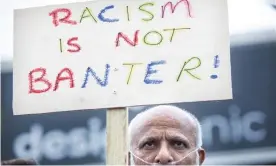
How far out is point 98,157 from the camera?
3.13 metres

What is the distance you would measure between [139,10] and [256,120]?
6.40 ft

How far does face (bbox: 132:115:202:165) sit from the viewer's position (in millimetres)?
1426

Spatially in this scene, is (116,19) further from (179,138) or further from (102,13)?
(179,138)

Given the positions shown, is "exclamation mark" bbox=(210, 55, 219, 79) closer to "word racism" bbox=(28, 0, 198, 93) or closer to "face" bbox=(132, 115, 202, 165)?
"word racism" bbox=(28, 0, 198, 93)

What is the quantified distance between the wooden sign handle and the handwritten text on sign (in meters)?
0.02

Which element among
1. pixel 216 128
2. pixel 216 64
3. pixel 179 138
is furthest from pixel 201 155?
pixel 216 128

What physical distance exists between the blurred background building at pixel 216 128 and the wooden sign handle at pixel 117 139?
5.83 ft

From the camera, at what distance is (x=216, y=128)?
10.2ft

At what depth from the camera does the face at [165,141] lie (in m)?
1.43

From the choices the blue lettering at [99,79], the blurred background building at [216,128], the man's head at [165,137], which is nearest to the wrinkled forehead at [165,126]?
the man's head at [165,137]

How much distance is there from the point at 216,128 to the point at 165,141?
164 centimetres

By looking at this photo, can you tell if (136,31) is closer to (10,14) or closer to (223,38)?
(223,38)

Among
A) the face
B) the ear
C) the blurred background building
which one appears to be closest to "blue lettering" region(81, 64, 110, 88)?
the face

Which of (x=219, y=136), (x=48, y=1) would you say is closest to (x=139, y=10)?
(x=48, y=1)
